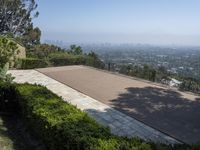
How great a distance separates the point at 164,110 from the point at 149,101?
114 cm

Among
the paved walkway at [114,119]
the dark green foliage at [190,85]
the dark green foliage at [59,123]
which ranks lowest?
the paved walkway at [114,119]

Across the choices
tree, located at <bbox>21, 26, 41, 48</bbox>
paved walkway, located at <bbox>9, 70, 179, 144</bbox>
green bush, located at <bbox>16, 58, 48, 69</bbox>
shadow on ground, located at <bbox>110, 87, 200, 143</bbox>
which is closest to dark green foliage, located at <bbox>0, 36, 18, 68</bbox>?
green bush, located at <bbox>16, 58, 48, 69</bbox>

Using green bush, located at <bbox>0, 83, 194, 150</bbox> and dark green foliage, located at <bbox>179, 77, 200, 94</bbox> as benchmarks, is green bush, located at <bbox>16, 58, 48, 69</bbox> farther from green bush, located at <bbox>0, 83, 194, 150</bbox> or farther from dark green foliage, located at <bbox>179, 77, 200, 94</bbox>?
green bush, located at <bbox>0, 83, 194, 150</bbox>

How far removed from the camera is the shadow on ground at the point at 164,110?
6867mm

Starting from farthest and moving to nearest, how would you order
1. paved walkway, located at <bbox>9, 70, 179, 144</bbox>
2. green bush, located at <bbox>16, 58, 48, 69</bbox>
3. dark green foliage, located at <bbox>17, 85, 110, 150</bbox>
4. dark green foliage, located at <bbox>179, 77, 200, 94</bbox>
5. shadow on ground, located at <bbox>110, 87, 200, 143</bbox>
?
green bush, located at <bbox>16, 58, 48, 69</bbox> → dark green foliage, located at <bbox>179, 77, 200, 94</bbox> → shadow on ground, located at <bbox>110, 87, 200, 143</bbox> → paved walkway, located at <bbox>9, 70, 179, 144</bbox> → dark green foliage, located at <bbox>17, 85, 110, 150</bbox>

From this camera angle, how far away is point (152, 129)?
691 centimetres

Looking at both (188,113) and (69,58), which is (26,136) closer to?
(188,113)

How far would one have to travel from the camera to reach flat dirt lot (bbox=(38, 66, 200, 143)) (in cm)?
711

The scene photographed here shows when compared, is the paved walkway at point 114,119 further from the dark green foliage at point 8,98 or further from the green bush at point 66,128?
the dark green foliage at point 8,98

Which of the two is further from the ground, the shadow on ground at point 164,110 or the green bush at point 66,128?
the green bush at point 66,128

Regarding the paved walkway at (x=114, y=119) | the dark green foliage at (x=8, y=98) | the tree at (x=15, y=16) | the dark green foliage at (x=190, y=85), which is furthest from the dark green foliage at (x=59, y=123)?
the tree at (x=15, y=16)

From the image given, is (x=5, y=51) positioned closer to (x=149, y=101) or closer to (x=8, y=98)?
(x=8, y=98)

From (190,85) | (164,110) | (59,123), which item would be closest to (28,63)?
(190,85)

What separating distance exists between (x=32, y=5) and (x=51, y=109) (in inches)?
1205
